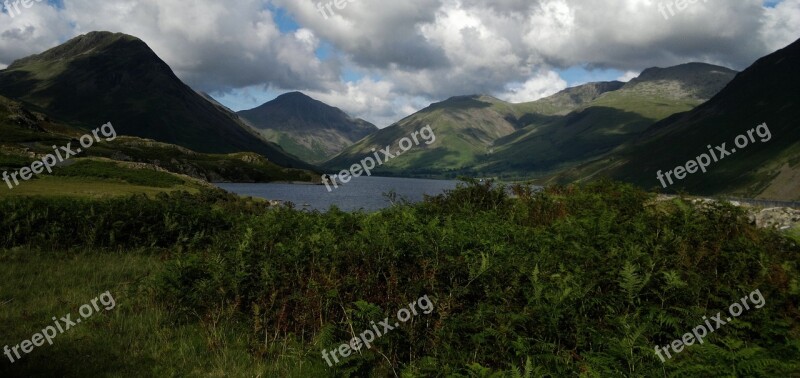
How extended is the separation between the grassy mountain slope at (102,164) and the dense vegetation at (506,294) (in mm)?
31511

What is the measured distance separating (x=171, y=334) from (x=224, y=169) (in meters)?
190

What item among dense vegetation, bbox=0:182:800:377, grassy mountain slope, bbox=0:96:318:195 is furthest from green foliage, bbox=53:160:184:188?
dense vegetation, bbox=0:182:800:377

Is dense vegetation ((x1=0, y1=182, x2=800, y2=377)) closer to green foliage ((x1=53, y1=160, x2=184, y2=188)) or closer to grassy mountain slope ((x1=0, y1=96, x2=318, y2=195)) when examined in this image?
grassy mountain slope ((x1=0, y1=96, x2=318, y2=195))

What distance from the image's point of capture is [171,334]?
28.2ft

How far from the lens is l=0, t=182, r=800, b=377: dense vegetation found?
6301mm

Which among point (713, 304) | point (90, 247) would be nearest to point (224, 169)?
point (90, 247)

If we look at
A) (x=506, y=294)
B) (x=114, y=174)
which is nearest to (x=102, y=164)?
(x=114, y=174)

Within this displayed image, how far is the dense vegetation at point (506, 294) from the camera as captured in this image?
20.7 feet

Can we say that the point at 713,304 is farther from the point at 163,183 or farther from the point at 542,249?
the point at 163,183

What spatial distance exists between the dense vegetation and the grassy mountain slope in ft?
103

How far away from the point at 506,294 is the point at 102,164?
7358cm

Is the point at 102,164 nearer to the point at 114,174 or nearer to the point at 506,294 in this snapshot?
the point at 114,174

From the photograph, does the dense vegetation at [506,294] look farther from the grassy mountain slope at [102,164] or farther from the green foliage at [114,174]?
the green foliage at [114,174]

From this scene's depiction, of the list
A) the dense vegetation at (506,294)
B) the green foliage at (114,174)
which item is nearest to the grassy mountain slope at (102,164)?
the green foliage at (114,174)
